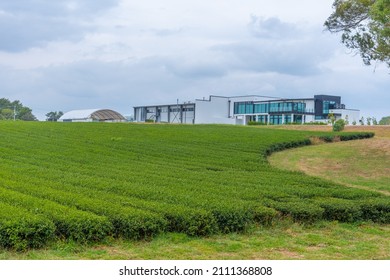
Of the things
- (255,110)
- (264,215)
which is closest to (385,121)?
(255,110)

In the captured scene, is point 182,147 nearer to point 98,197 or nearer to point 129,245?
point 98,197

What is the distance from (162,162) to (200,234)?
9.94 metres

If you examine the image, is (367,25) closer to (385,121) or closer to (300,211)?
(300,211)

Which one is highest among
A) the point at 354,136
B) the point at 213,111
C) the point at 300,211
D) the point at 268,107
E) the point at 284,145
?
the point at 268,107

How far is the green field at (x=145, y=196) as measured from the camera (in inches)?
369

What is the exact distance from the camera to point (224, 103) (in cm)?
8094

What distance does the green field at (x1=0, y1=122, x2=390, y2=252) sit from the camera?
9367 mm

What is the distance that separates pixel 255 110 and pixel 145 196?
2631 inches

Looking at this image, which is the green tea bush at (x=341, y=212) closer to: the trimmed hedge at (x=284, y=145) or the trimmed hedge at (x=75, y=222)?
the trimmed hedge at (x=75, y=222)

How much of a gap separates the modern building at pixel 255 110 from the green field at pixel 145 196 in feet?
171

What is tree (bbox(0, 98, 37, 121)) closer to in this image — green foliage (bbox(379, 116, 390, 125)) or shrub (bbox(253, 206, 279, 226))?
green foliage (bbox(379, 116, 390, 125))

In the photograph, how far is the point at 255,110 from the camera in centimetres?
7812

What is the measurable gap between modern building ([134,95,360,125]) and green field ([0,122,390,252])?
52.0 metres

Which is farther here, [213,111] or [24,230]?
[213,111]
